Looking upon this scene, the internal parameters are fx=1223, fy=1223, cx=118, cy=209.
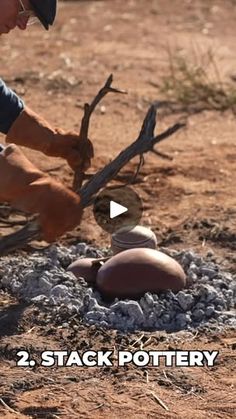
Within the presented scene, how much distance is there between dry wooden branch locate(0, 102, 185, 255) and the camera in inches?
193

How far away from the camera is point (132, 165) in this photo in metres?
7.84

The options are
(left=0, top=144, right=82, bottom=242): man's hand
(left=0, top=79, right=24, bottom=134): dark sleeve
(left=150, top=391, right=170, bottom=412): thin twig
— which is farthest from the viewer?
(left=0, top=79, right=24, bottom=134): dark sleeve

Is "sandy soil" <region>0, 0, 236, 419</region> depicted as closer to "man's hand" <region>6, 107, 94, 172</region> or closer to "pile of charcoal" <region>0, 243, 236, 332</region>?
"pile of charcoal" <region>0, 243, 236, 332</region>

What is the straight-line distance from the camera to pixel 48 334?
546 centimetres

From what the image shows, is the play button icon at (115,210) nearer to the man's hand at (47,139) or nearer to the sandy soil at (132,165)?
the sandy soil at (132,165)

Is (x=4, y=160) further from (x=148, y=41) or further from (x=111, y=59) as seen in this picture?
(x=148, y=41)

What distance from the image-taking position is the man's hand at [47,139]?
575 cm

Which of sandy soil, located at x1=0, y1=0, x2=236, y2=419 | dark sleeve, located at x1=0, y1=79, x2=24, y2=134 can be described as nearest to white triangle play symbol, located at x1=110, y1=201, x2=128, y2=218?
sandy soil, located at x1=0, y1=0, x2=236, y2=419

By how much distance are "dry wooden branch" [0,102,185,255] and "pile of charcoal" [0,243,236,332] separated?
487 mm

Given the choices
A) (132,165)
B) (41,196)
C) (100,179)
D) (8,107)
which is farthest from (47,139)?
(132,165)

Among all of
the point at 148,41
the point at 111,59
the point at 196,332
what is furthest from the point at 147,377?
the point at 148,41

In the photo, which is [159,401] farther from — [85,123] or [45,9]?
[45,9]

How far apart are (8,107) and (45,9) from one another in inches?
26.5

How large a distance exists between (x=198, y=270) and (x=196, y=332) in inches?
24.5
